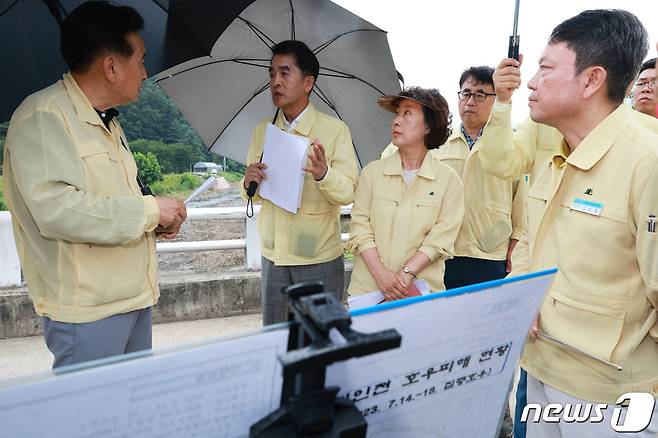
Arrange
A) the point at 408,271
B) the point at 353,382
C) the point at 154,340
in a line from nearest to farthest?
the point at 353,382
the point at 408,271
the point at 154,340

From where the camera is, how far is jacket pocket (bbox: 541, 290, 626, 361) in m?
1.25

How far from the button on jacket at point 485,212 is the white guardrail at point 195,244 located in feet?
4.67

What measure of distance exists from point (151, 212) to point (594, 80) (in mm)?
1484

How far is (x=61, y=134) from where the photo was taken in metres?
1.48

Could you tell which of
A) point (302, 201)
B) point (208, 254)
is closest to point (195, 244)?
point (208, 254)

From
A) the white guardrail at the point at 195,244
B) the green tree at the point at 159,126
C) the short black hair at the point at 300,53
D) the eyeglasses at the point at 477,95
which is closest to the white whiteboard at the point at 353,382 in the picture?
the short black hair at the point at 300,53

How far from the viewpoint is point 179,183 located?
660cm

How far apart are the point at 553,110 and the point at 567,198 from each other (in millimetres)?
276

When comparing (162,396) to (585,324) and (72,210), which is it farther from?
(585,324)

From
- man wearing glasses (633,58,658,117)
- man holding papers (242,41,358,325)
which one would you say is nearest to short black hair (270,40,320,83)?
man holding papers (242,41,358,325)

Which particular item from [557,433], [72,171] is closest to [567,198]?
[557,433]

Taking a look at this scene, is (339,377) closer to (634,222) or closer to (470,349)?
(470,349)

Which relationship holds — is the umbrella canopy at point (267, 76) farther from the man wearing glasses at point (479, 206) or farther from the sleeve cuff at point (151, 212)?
the sleeve cuff at point (151, 212)

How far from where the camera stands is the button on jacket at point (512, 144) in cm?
182
